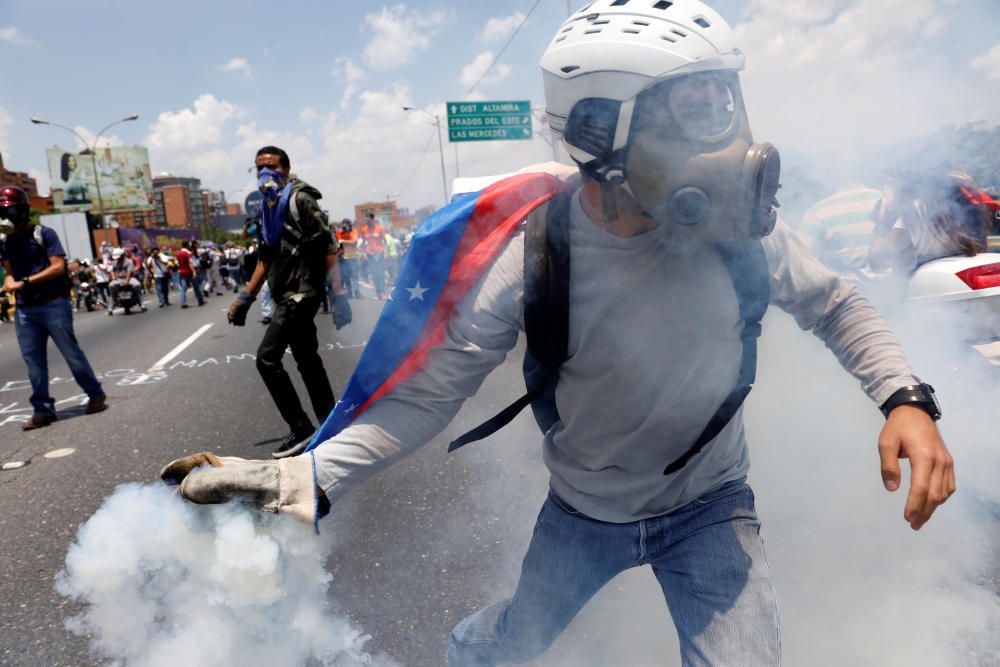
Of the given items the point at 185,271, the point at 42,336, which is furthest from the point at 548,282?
the point at 185,271

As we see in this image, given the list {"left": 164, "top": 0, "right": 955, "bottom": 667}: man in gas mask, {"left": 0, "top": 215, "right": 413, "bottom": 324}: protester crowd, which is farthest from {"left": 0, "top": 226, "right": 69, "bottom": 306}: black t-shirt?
{"left": 0, "top": 215, "right": 413, "bottom": 324}: protester crowd

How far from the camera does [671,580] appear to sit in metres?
1.48

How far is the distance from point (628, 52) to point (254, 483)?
101 centimetres

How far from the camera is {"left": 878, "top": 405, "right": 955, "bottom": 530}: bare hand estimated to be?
1.22 metres

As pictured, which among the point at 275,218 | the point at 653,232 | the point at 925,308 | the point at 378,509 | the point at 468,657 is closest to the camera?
the point at 653,232

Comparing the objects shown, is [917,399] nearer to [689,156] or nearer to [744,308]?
[744,308]

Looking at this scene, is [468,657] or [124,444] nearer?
[468,657]

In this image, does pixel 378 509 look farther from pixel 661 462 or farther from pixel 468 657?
pixel 661 462

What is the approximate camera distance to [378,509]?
338cm

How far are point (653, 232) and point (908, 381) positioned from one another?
566mm

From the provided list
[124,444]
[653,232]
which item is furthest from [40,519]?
[653,232]

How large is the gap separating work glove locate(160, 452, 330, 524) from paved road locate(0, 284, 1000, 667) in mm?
1209

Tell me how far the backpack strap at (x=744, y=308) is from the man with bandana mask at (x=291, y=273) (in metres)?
3.27

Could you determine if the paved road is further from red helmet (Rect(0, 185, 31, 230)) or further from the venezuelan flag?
red helmet (Rect(0, 185, 31, 230))
